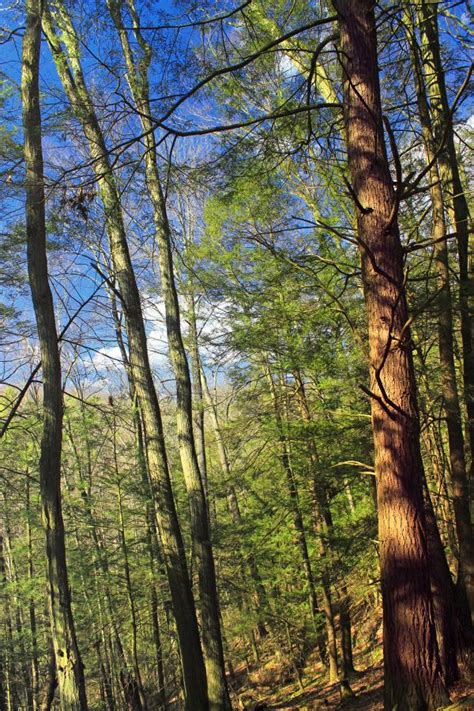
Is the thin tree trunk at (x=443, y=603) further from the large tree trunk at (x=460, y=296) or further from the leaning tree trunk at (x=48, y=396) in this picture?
the leaning tree trunk at (x=48, y=396)

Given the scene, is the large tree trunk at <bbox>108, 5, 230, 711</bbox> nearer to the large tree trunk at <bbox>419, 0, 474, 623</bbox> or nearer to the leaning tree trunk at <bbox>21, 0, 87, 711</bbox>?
the leaning tree trunk at <bbox>21, 0, 87, 711</bbox>

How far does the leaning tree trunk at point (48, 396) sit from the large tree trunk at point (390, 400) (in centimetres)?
316

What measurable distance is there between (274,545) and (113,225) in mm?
6726

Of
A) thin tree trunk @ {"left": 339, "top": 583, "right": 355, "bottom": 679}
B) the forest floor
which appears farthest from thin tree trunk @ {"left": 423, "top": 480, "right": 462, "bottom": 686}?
thin tree trunk @ {"left": 339, "top": 583, "right": 355, "bottom": 679}

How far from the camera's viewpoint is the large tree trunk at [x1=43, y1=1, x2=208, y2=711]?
651cm

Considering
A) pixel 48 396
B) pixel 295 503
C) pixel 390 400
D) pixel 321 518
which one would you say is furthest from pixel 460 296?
pixel 321 518

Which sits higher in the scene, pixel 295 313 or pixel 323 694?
pixel 295 313

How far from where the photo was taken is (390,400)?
9.21 ft

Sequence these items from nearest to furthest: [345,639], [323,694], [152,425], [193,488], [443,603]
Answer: [443,603]
[152,425]
[193,488]
[345,639]
[323,694]

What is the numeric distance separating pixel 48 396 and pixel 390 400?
13.6 ft

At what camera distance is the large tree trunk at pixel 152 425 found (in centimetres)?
651

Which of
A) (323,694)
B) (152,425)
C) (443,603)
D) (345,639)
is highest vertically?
(152,425)

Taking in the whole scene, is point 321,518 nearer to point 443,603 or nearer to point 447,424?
point 443,603

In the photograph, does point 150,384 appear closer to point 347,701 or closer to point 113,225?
point 113,225
